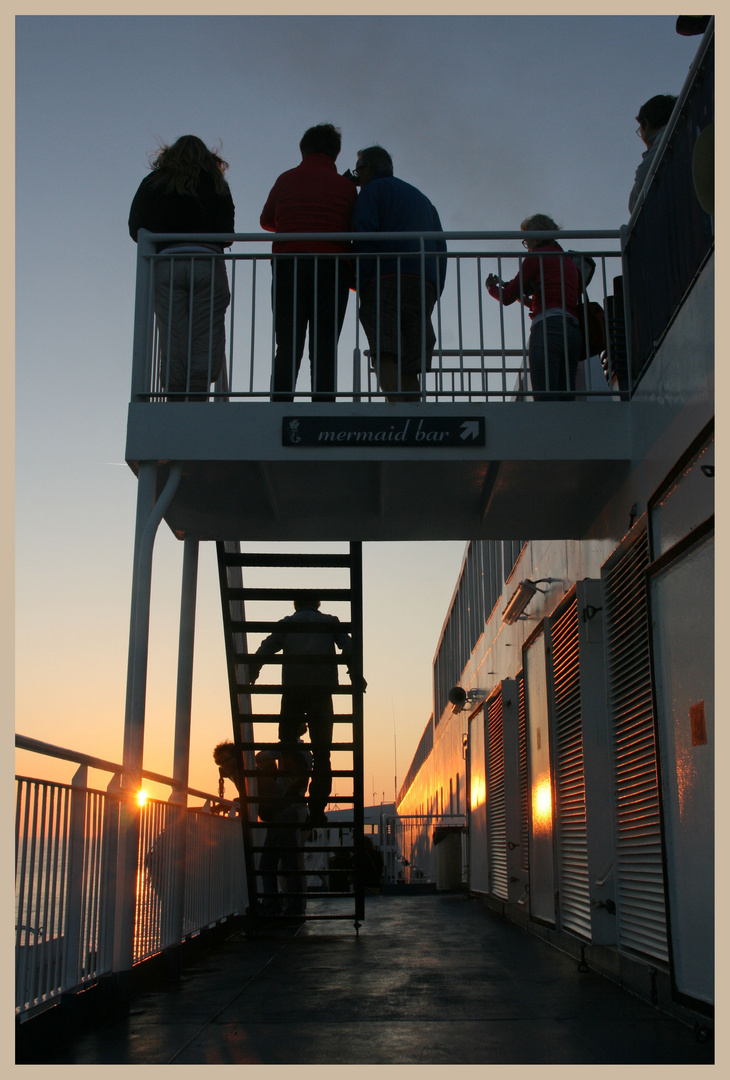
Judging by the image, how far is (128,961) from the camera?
454 cm

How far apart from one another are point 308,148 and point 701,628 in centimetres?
466

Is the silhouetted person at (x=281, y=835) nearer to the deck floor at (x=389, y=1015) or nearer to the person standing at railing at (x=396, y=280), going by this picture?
the deck floor at (x=389, y=1015)

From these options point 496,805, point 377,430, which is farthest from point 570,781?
point 496,805

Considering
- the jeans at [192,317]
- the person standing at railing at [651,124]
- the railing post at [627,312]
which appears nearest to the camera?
the railing post at [627,312]

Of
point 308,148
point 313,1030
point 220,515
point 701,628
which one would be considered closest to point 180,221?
point 308,148

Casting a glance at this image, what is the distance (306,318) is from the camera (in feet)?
20.7

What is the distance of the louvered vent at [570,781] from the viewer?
20.1ft

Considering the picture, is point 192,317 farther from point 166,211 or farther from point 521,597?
point 521,597

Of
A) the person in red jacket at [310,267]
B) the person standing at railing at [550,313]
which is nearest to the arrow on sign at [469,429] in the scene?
the person standing at railing at [550,313]

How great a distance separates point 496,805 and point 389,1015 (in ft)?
22.5

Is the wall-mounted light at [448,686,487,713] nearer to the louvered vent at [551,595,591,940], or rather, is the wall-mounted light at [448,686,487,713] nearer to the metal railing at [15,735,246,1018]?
the louvered vent at [551,595,591,940]

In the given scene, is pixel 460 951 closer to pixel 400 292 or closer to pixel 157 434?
pixel 157 434

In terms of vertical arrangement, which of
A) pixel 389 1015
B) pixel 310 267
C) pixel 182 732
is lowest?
pixel 389 1015

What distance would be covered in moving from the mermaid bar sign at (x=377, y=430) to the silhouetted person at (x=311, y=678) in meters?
2.45
